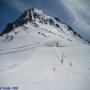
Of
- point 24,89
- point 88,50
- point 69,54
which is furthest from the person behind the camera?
point 88,50

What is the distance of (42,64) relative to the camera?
67500 mm

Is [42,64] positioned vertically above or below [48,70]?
above

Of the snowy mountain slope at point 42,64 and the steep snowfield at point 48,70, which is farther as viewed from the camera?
the snowy mountain slope at point 42,64

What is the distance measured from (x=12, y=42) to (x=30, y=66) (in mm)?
78879

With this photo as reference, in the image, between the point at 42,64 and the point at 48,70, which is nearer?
the point at 48,70

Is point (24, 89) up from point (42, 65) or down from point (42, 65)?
down

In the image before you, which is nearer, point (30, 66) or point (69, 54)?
point (30, 66)

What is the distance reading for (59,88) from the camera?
3459 cm

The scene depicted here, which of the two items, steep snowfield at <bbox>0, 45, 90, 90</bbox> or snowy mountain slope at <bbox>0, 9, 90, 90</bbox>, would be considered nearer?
steep snowfield at <bbox>0, 45, 90, 90</bbox>

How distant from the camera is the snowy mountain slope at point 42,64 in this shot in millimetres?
39562

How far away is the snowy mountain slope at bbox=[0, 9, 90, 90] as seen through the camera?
39562 mm

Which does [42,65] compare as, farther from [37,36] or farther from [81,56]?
[37,36]

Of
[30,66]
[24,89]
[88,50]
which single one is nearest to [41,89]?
[24,89]

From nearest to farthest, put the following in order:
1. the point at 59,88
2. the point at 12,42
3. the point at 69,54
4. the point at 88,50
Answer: the point at 59,88 → the point at 69,54 → the point at 88,50 → the point at 12,42
